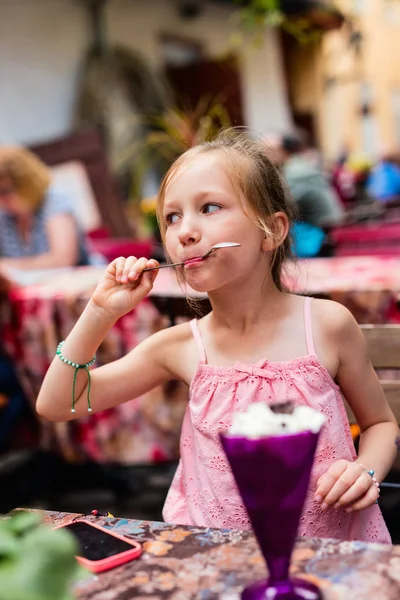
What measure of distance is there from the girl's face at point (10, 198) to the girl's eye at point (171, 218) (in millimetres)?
2530

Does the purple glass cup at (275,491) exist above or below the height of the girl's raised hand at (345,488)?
above

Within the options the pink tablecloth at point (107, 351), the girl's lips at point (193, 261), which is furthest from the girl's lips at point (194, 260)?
the pink tablecloth at point (107, 351)

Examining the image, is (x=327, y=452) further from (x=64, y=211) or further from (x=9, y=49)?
(x=9, y=49)

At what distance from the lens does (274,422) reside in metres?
0.66

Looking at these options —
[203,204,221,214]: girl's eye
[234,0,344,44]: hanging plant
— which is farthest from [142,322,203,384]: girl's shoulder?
[234,0,344,44]: hanging plant

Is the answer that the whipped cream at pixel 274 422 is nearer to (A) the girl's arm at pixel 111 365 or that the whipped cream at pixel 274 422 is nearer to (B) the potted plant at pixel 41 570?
(B) the potted plant at pixel 41 570

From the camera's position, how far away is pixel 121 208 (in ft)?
19.1

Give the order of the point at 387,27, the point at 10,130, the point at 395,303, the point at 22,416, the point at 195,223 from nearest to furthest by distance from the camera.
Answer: the point at 195,223 → the point at 395,303 → the point at 22,416 → the point at 10,130 → the point at 387,27

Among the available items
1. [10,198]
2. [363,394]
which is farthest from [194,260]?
[10,198]

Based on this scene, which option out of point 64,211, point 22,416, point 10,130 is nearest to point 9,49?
point 10,130

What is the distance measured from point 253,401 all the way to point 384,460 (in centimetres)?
22

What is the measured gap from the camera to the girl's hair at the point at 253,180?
1186 millimetres

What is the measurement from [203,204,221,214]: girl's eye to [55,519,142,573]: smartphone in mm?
492

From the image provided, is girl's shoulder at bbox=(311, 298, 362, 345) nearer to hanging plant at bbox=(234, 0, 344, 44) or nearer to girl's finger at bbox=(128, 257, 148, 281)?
girl's finger at bbox=(128, 257, 148, 281)
